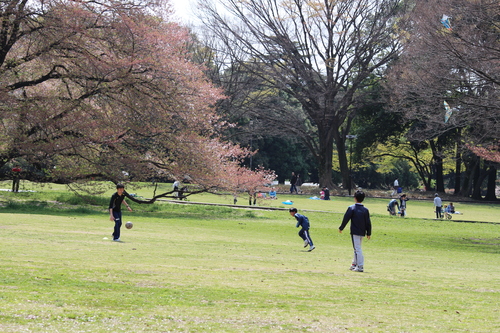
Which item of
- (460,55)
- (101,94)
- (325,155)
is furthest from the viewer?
(325,155)

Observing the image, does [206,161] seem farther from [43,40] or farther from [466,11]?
[466,11]

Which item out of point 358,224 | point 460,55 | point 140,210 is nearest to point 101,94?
point 140,210

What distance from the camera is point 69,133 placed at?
27344 mm

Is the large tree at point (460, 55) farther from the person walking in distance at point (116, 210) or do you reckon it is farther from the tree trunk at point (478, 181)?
the tree trunk at point (478, 181)

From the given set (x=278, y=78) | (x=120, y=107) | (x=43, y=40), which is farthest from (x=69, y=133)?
(x=278, y=78)

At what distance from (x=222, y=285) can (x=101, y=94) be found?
18.9 meters

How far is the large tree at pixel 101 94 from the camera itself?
942 inches

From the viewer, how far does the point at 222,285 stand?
30.7 feet

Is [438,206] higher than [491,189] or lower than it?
lower

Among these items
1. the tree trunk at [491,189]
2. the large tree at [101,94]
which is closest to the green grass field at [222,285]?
the large tree at [101,94]

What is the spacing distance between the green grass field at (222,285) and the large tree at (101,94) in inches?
279

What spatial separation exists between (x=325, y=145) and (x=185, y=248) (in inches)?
1858

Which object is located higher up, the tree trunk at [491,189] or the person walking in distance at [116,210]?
the tree trunk at [491,189]

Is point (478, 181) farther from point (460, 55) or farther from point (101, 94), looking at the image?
point (101, 94)
